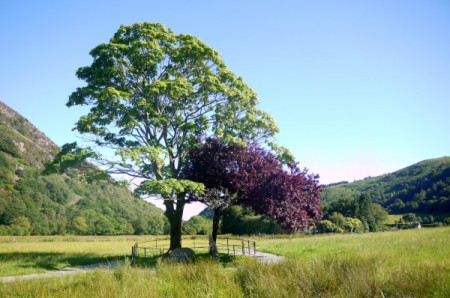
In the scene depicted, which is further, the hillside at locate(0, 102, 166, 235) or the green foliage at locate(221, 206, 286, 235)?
the hillside at locate(0, 102, 166, 235)

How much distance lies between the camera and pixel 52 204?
13350 cm

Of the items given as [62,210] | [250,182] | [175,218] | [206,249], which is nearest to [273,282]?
[250,182]

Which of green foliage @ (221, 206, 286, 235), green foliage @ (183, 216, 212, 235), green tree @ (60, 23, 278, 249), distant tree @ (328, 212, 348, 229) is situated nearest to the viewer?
green tree @ (60, 23, 278, 249)

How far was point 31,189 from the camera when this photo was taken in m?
134

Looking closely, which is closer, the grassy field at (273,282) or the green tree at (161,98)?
the grassy field at (273,282)

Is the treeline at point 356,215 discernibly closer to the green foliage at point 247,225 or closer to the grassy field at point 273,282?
the green foliage at point 247,225

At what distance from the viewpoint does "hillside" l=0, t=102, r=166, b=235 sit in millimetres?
107438

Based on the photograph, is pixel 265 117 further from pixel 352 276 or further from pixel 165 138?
pixel 352 276

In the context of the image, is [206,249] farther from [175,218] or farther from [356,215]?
[356,215]

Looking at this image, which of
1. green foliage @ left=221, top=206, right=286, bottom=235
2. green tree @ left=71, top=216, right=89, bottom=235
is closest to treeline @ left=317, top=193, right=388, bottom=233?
green foliage @ left=221, top=206, right=286, bottom=235

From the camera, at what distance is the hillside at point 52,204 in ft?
352

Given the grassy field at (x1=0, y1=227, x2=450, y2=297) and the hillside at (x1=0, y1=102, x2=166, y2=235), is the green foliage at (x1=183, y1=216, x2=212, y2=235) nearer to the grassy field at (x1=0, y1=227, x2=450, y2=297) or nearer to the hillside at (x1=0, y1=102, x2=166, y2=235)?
the hillside at (x1=0, y1=102, x2=166, y2=235)

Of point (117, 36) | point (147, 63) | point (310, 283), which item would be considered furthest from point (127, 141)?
point (310, 283)

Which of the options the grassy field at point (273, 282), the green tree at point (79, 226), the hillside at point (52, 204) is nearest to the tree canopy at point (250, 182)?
A: the grassy field at point (273, 282)
